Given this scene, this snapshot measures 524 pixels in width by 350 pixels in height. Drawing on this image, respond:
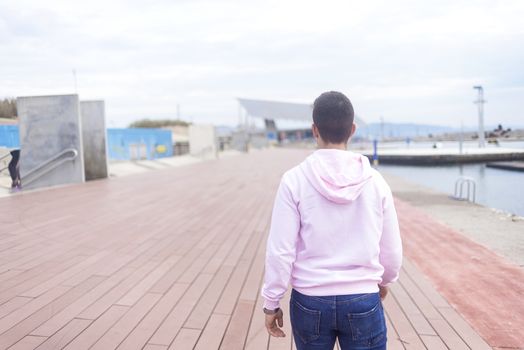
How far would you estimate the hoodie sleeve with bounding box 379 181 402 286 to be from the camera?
1.60 metres

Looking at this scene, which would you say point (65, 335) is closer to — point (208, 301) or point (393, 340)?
point (208, 301)

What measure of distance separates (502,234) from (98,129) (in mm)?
10981

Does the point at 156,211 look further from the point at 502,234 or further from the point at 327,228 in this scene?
the point at 327,228

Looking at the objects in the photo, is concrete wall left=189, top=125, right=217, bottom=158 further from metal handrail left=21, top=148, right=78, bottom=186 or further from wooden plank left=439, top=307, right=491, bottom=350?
wooden plank left=439, top=307, right=491, bottom=350

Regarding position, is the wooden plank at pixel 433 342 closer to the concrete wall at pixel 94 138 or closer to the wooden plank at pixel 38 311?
the wooden plank at pixel 38 311

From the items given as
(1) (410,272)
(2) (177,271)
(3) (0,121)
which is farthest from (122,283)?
(3) (0,121)

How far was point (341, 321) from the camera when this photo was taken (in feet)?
4.83

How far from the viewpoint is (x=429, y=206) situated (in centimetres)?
870

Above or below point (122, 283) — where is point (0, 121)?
above

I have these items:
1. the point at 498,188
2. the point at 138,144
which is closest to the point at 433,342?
the point at 498,188

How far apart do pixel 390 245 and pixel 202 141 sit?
25850mm

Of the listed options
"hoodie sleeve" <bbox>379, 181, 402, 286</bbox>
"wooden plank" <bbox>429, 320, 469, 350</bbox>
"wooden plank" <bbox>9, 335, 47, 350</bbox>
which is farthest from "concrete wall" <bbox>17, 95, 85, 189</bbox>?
"hoodie sleeve" <bbox>379, 181, 402, 286</bbox>

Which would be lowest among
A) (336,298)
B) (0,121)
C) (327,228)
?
(336,298)

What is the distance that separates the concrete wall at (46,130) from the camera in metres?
11.4
